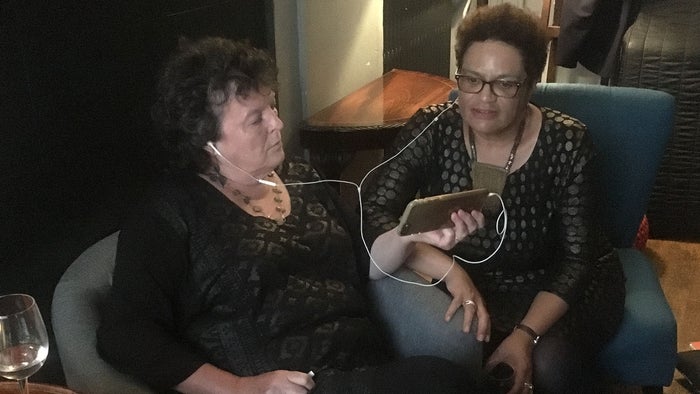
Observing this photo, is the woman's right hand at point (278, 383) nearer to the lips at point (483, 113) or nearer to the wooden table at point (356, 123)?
the lips at point (483, 113)

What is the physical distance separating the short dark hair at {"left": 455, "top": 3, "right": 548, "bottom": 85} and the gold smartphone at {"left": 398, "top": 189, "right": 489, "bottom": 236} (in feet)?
1.21

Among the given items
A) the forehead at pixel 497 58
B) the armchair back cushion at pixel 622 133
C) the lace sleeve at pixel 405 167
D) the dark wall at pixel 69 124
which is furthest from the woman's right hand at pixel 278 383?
the armchair back cushion at pixel 622 133

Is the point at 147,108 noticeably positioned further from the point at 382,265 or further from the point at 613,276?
the point at 613,276

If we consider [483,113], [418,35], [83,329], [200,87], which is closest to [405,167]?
[483,113]

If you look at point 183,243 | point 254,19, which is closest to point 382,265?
point 183,243

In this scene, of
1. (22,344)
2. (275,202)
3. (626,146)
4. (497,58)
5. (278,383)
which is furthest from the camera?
(626,146)

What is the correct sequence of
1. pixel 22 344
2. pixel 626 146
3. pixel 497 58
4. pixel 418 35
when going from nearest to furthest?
pixel 22 344 → pixel 497 58 → pixel 626 146 → pixel 418 35

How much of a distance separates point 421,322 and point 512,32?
658mm

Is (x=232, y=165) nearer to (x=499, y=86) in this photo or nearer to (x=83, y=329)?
(x=83, y=329)

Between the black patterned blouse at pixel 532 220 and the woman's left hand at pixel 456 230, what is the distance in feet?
0.58

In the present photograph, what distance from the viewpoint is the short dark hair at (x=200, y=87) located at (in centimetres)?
133

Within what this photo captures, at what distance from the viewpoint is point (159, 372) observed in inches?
48.7

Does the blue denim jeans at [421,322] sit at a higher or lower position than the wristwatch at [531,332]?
higher

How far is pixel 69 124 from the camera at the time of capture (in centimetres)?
135
